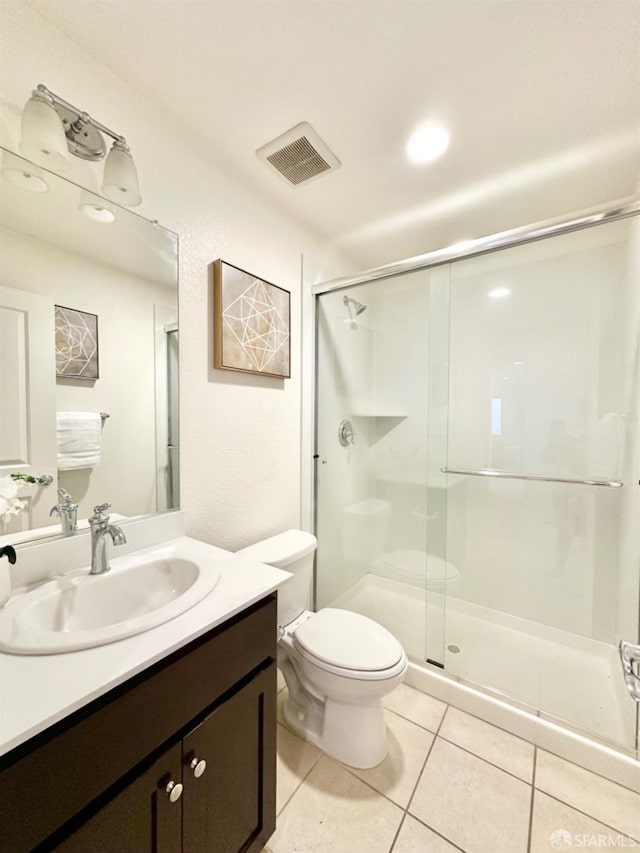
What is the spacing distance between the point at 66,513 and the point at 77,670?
0.52 meters

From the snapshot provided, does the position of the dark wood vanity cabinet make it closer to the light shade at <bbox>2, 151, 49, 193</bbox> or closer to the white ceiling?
the light shade at <bbox>2, 151, 49, 193</bbox>

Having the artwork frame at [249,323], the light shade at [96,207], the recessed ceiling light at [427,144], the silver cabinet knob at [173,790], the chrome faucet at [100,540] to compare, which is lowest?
the silver cabinet knob at [173,790]

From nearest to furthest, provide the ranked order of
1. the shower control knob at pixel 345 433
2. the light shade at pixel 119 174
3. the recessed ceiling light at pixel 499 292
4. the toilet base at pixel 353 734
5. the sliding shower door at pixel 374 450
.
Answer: the light shade at pixel 119 174, the toilet base at pixel 353 734, the recessed ceiling light at pixel 499 292, the sliding shower door at pixel 374 450, the shower control knob at pixel 345 433

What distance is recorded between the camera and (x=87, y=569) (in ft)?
3.14

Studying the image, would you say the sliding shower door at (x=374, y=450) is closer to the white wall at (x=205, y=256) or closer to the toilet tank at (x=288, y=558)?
the white wall at (x=205, y=256)

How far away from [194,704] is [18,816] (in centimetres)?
29

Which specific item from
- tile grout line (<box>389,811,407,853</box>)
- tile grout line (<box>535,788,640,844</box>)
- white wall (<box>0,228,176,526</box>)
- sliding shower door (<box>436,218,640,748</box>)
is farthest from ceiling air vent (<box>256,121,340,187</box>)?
tile grout line (<box>535,788,640,844</box>)

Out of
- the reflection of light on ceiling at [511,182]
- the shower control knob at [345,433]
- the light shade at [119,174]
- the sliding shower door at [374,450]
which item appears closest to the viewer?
the light shade at [119,174]

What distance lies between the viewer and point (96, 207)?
40.0 inches

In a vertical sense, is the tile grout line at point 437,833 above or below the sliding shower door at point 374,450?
below

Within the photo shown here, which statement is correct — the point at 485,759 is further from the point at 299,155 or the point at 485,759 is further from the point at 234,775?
the point at 299,155

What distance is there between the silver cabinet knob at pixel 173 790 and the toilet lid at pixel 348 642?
593 mm

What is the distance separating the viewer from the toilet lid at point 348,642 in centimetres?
116

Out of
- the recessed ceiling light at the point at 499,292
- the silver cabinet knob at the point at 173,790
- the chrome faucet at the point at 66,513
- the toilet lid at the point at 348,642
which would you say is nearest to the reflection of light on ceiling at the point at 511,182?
the recessed ceiling light at the point at 499,292
